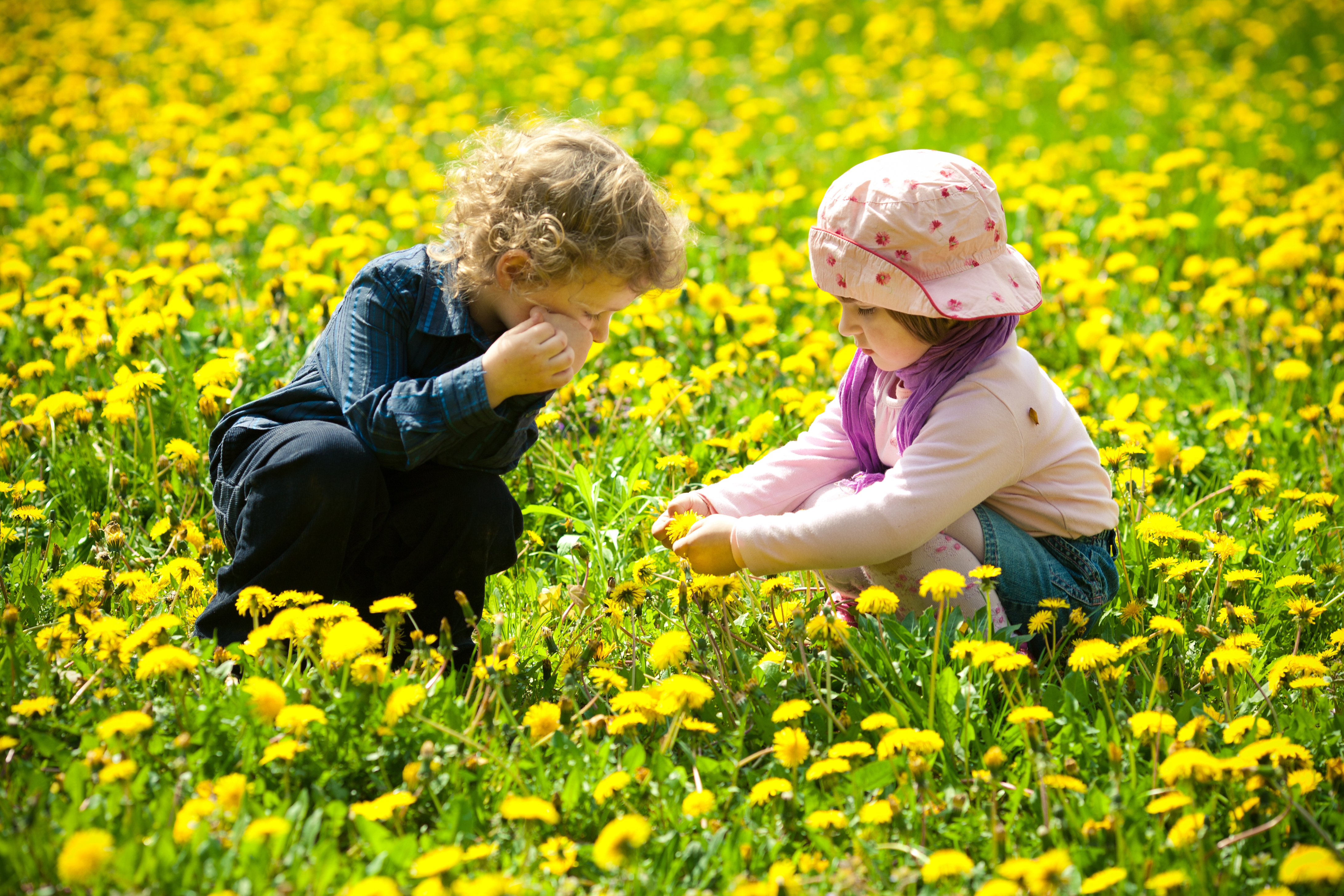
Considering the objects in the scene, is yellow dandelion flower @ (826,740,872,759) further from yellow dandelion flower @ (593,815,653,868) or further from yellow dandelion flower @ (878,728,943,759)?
yellow dandelion flower @ (593,815,653,868)

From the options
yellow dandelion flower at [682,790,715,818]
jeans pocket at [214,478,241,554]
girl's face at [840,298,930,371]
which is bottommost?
yellow dandelion flower at [682,790,715,818]

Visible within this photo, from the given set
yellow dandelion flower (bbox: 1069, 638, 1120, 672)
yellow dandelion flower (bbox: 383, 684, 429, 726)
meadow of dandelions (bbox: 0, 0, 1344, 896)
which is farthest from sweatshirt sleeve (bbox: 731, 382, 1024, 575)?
yellow dandelion flower (bbox: 383, 684, 429, 726)

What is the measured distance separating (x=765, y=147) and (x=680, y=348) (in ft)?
9.24

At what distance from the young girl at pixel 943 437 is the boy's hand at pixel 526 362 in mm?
416

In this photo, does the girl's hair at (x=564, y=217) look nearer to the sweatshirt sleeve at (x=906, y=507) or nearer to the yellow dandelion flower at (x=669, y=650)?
the sweatshirt sleeve at (x=906, y=507)

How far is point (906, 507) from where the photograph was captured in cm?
209

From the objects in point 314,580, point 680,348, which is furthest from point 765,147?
point 314,580

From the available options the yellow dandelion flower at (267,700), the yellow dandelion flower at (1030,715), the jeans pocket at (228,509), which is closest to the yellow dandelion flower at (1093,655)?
the yellow dandelion flower at (1030,715)

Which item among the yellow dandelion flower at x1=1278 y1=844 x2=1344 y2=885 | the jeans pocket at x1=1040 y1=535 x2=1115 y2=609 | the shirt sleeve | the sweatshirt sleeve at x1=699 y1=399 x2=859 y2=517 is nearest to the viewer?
the yellow dandelion flower at x1=1278 y1=844 x2=1344 y2=885

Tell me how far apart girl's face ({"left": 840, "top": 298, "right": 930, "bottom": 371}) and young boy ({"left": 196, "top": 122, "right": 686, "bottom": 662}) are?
345 mm

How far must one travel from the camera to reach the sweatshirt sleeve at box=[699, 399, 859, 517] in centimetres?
247

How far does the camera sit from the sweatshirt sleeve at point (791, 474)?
2.47 metres

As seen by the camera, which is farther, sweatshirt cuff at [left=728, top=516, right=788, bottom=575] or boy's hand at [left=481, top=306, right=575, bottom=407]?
sweatshirt cuff at [left=728, top=516, right=788, bottom=575]

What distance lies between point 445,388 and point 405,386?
0.31ft
